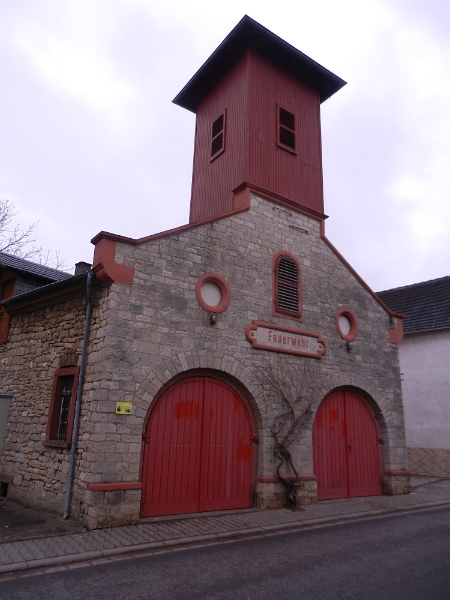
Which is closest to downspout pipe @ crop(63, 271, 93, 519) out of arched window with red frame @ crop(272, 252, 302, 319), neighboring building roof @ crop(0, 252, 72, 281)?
arched window with red frame @ crop(272, 252, 302, 319)

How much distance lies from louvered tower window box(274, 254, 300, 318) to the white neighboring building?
26.0 ft

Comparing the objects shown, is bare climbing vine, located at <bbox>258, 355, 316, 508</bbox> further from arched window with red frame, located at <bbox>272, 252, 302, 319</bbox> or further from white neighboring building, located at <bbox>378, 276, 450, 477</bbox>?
white neighboring building, located at <bbox>378, 276, 450, 477</bbox>

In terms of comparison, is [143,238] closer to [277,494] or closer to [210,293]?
[210,293]

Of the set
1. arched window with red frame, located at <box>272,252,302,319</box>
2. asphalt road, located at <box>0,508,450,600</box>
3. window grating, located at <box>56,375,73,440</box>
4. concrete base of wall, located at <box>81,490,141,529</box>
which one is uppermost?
arched window with red frame, located at <box>272,252,302,319</box>

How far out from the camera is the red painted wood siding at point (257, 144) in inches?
480

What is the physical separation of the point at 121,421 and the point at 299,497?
4408 mm

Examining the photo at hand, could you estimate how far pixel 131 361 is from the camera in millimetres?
8367

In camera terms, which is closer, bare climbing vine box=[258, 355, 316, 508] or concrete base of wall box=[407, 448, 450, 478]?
Result: bare climbing vine box=[258, 355, 316, 508]

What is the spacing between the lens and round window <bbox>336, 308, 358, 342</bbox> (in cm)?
1197

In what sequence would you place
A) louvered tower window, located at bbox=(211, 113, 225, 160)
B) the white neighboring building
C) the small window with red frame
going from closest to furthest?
1. the small window with red frame
2. louvered tower window, located at bbox=(211, 113, 225, 160)
3. the white neighboring building

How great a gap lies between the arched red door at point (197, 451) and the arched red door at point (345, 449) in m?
2.14

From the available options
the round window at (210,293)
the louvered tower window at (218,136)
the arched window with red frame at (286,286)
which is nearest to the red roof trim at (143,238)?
the round window at (210,293)

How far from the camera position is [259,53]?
43.7 ft

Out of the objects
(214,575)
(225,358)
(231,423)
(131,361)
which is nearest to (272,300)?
(225,358)
